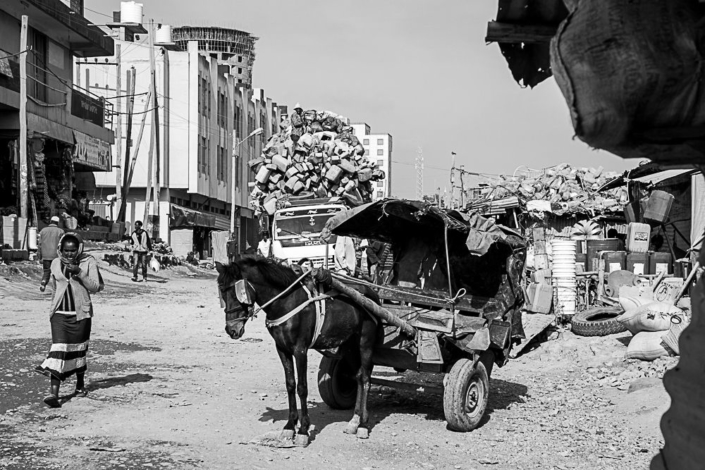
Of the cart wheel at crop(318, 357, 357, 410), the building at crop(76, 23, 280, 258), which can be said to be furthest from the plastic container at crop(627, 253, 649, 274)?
the building at crop(76, 23, 280, 258)

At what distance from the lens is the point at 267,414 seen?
27.3 feet

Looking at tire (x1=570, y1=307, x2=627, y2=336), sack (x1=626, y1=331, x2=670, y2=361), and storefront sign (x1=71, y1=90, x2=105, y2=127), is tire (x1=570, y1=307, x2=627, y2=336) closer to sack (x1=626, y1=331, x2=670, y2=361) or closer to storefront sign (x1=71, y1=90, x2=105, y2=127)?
sack (x1=626, y1=331, x2=670, y2=361)

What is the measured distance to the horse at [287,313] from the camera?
23.1ft

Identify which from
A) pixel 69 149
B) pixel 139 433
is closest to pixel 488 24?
pixel 139 433

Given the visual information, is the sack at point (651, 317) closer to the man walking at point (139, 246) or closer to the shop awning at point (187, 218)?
the man walking at point (139, 246)

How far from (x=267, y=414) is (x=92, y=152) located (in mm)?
28064

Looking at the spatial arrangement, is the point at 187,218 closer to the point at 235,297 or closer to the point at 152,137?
the point at 152,137

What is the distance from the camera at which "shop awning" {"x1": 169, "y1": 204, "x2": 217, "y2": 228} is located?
44406 mm

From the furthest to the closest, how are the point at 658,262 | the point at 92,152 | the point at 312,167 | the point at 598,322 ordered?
1. the point at 92,152
2. the point at 312,167
3. the point at 658,262
4. the point at 598,322

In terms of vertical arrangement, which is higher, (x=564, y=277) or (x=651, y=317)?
(x=564, y=277)

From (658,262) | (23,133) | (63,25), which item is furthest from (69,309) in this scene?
(63,25)

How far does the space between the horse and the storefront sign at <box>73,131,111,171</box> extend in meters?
26.9

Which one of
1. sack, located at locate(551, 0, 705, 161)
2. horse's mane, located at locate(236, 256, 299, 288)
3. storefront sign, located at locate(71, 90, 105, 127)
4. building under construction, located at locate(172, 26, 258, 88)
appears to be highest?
building under construction, located at locate(172, 26, 258, 88)

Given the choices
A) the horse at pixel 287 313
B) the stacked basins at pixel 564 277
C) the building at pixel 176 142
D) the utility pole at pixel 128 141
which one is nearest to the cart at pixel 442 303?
the horse at pixel 287 313
